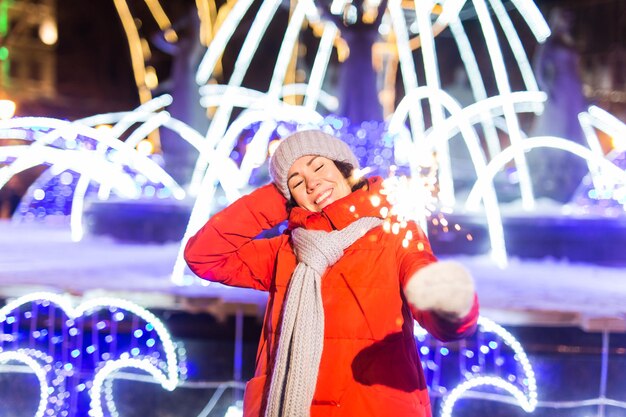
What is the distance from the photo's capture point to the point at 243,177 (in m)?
7.04

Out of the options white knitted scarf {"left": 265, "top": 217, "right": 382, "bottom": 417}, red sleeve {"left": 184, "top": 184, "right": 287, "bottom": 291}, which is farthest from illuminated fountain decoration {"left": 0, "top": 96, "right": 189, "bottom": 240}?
white knitted scarf {"left": 265, "top": 217, "right": 382, "bottom": 417}

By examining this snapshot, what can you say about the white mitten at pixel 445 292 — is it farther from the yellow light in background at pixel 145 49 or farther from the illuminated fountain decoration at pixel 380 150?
the yellow light in background at pixel 145 49

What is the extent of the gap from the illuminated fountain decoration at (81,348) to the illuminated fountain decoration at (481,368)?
4.58ft

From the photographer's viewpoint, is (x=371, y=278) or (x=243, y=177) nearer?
(x=371, y=278)

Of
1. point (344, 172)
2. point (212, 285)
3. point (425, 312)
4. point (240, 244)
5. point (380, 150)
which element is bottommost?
point (425, 312)

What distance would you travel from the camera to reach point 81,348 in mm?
3607

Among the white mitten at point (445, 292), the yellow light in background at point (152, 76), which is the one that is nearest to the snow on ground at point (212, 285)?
the white mitten at point (445, 292)

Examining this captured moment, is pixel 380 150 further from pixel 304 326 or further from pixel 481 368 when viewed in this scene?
pixel 304 326

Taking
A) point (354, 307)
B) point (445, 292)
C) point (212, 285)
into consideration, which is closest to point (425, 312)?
point (445, 292)

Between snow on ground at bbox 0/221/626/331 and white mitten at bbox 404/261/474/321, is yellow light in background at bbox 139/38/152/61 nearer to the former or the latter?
snow on ground at bbox 0/221/626/331

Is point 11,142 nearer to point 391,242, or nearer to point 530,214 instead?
point 530,214

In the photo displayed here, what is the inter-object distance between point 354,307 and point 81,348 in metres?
2.14

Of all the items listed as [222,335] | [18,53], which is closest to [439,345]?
[222,335]

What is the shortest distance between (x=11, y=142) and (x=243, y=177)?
41.8 ft
